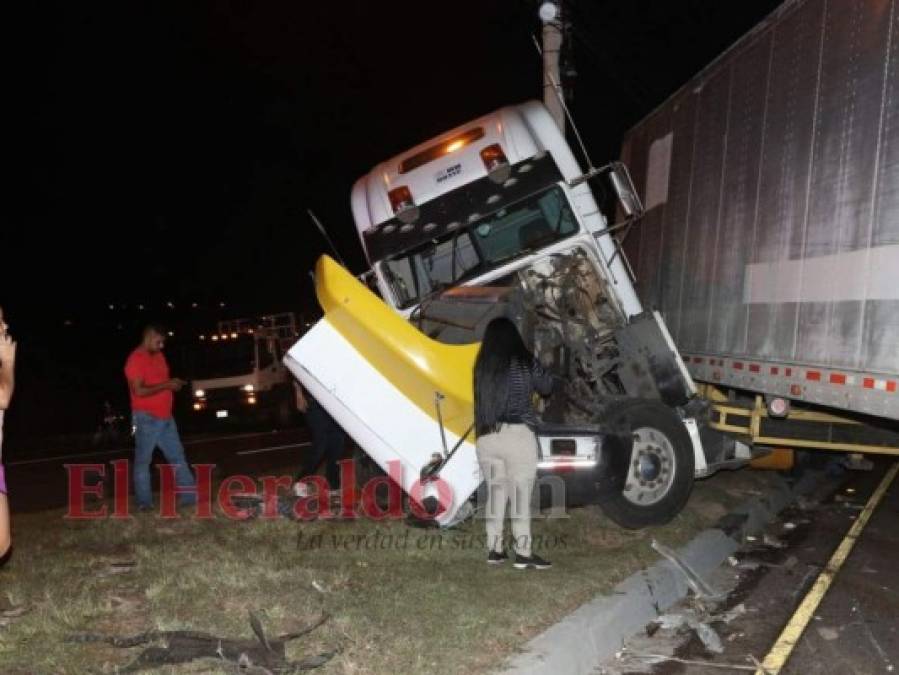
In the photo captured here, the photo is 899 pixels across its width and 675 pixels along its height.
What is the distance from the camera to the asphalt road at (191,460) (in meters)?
10.1

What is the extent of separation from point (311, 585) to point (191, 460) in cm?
791

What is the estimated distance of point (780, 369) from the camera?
6391mm

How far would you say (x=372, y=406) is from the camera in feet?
18.8

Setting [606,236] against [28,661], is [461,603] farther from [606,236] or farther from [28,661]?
[606,236]

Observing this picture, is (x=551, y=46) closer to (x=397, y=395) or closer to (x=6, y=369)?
(x=397, y=395)

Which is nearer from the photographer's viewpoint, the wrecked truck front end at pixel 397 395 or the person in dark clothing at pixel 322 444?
the wrecked truck front end at pixel 397 395

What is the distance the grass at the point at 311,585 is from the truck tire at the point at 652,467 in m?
0.18

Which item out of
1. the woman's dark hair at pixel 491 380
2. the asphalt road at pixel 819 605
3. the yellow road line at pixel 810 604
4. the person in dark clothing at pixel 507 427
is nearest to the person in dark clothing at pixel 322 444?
the person in dark clothing at pixel 507 427

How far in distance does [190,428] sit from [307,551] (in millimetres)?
12413

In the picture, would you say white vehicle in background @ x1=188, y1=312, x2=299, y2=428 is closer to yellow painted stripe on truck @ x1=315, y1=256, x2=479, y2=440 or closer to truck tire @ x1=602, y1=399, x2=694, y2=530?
truck tire @ x1=602, y1=399, x2=694, y2=530

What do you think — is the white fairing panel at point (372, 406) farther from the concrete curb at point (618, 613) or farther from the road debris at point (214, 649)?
the road debris at point (214, 649)

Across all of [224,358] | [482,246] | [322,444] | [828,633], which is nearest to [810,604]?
[828,633]

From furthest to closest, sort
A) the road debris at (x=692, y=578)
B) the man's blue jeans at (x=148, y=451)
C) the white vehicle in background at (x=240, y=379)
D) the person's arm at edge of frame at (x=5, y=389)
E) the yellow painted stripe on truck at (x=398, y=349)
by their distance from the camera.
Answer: the white vehicle in background at (x=240, y=379) → the man's blue jeans at (x=148, y=451) → the road debris at (x=692, y=578) → the yellow painted stripe on truck at (x=398, y=349) → the person's arm at edge of frame at (x=5, y=389)

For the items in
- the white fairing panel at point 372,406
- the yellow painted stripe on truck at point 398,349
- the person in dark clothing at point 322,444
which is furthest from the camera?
the person in dark clothing at point 322,444
